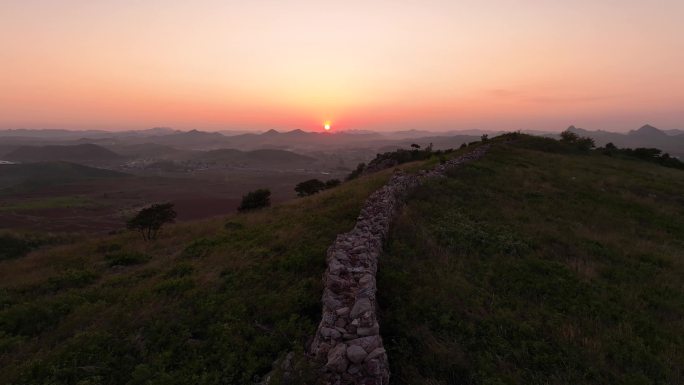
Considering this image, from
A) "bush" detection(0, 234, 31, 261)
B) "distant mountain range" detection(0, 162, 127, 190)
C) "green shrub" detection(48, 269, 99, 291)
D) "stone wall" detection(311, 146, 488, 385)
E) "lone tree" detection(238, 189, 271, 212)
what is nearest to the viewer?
"stone wall" detection(311, 146, 488, 385)

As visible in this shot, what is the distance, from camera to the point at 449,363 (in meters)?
6.85

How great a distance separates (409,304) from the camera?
28.3ft

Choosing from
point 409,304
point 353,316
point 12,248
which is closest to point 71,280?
point 353,316

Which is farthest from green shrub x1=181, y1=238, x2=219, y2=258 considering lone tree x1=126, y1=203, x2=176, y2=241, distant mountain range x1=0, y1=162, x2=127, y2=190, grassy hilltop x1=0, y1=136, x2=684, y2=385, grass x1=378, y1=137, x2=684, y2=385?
distant mountain range x1=0, y1=162, x2=127, y2=190

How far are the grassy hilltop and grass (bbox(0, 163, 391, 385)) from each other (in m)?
0.05

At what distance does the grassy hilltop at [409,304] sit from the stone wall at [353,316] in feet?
2.28

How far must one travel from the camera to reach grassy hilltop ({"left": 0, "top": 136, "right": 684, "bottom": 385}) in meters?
7.02

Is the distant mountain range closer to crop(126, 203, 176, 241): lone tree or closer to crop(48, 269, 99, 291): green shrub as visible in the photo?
crop(126, 203, 176, 241): lone tree

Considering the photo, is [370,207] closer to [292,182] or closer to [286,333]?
[286,333]

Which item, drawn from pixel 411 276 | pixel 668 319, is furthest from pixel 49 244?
pixel 668 319

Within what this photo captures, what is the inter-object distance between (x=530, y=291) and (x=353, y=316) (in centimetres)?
639

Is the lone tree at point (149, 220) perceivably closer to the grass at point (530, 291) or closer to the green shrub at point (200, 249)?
the green shrub at point (200, 249)

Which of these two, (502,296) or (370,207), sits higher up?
(370,207)

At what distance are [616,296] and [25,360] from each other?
54.1 feet
